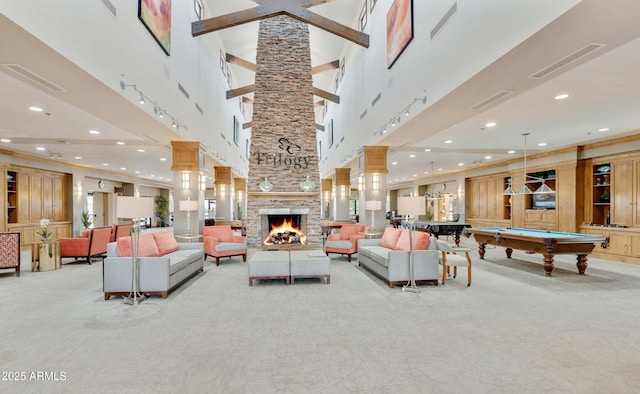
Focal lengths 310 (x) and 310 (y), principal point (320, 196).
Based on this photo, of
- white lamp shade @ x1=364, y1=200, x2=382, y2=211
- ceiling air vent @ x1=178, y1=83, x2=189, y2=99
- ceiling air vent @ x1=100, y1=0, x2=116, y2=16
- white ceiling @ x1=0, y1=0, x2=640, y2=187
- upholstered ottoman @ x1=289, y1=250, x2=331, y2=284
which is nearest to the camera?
white ceiling @ x1=0, y1=0, x2=640, y2=187

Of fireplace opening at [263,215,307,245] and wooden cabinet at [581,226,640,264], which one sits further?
fireplace opening at [263,215,307,245]

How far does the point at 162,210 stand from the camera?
71.8ft

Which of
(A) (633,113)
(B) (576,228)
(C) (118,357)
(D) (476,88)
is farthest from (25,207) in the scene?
(B) (576,228)

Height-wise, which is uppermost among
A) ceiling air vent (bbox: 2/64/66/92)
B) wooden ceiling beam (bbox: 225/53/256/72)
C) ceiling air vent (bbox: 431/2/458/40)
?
wooden ceiling beam (bbox: 225/53/256/72)

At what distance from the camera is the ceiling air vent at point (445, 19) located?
458 cm

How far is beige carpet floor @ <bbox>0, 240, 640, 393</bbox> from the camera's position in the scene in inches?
96.8

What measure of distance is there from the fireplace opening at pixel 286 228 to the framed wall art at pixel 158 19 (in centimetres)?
507

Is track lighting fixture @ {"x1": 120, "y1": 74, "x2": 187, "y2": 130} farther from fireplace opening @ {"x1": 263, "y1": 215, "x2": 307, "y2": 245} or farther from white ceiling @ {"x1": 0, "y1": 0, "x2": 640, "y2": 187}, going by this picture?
fireplace opening @ {"x1": 263, "y1": 215, "x2": 307, "y2": 245}

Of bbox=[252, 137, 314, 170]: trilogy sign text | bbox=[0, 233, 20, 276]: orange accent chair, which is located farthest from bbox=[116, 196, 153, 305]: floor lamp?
bbox=[252, 137, 314, 170]: trilogy sign text

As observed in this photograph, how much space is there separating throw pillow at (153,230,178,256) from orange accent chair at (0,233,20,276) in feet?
9.82

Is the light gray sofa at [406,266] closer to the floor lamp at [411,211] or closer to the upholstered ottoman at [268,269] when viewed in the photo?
the floor lamp at [411,211]

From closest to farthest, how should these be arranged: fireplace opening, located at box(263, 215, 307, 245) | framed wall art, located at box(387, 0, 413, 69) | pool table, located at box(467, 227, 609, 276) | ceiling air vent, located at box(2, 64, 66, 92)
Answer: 1. ceiling air vent, located at box(2, 64, 66, 92)
2. pool table, located at box(467, 227, 609, 276)
3. framed wall art, located at box(387, 0, 413, 69)
4. fireplace opening, located at box(263, 215, 307, 245)

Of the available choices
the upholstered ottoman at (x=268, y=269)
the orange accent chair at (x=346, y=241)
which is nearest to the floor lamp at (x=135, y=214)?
the upholstered ottoman at (x=268, y=269)

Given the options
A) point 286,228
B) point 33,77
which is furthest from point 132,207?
point 286,228
